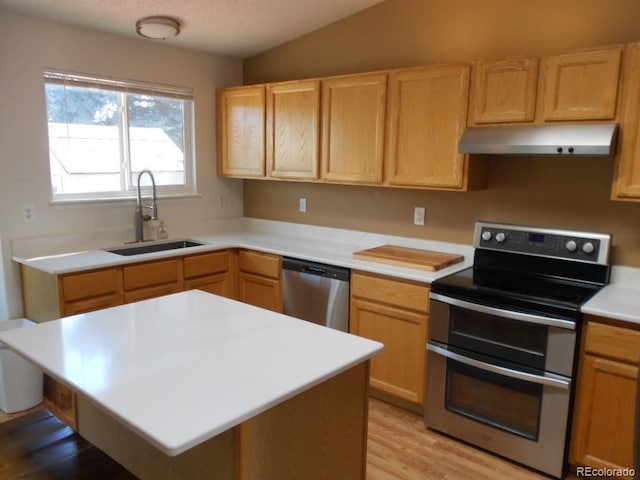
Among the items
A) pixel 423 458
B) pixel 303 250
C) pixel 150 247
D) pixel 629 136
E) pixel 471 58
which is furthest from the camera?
pixel 150 247

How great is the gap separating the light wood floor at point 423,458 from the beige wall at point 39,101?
3.91 feet

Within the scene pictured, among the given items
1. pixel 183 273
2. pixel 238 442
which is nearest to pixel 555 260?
pixel 238 442

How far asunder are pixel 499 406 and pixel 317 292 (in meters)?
1.30

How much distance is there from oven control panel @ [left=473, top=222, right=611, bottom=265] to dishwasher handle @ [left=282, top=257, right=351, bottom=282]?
0.82 metres

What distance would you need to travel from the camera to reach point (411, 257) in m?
3.09

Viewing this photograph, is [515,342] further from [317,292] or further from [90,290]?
[90,290]

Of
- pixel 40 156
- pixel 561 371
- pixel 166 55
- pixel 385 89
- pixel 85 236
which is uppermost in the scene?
pixel 166 55

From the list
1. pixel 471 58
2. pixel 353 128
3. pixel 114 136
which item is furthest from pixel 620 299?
pixel 114 136

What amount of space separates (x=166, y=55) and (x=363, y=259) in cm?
220

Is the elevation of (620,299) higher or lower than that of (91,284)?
higher

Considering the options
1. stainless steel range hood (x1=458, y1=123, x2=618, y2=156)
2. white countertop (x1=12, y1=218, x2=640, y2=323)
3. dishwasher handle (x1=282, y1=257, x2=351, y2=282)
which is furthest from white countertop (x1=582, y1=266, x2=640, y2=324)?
dishwasher handle (x1=282, y1=257, x2=351, y2=282)

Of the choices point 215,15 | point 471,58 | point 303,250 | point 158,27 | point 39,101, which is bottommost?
point 303,250

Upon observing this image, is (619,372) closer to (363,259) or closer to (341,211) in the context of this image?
(363,259)

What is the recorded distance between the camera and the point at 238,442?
1333 mm
